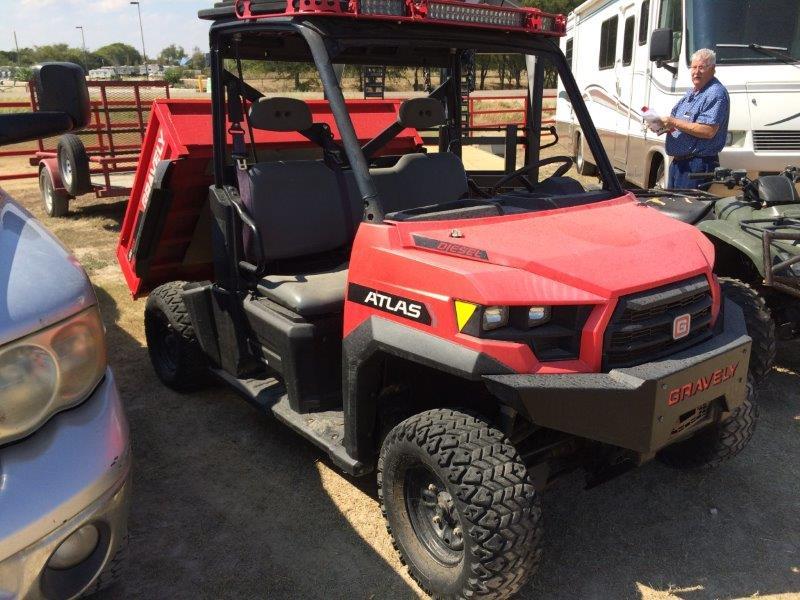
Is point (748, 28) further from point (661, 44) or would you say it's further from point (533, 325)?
point (533, 325)

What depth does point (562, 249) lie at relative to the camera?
252 cm

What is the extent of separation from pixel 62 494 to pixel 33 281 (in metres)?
0.57

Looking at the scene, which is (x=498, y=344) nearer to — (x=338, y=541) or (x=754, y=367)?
(x=338, y=541)

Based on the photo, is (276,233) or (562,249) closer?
(562,249)

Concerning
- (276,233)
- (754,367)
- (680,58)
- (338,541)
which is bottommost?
(338,541)

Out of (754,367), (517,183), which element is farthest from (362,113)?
(754,367)

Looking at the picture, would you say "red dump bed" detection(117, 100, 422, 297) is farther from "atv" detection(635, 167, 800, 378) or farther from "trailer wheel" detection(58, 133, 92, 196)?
"trailer wheel" detection(58, 133, 92, 196)

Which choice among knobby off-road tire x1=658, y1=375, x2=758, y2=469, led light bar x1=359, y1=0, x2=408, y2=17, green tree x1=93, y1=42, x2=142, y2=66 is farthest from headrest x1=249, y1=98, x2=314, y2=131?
green tree x1=93, y1=42, x2=142, y2=66

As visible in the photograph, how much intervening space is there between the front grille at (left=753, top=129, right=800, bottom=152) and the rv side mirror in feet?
3.62

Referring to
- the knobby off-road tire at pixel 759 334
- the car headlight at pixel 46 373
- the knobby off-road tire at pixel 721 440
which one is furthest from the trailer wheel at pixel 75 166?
the knobby off-road tire at pixel 721 440

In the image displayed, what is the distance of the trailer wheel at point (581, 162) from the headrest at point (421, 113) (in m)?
6.39

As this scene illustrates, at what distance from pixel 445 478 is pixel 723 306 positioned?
4.42 feet

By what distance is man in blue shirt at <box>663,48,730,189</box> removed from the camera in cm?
573

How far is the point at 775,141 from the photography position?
6.52 m
